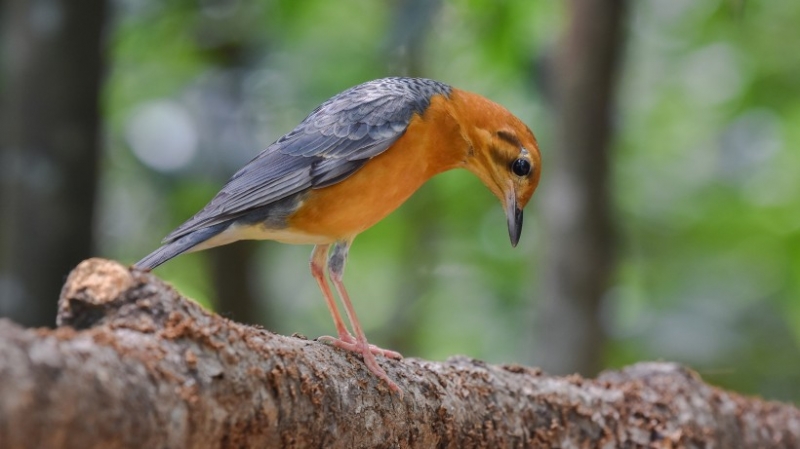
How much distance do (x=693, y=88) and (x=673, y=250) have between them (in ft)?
7.70

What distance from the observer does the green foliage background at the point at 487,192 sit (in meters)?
8.53

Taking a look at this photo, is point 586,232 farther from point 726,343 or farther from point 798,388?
point 798,388

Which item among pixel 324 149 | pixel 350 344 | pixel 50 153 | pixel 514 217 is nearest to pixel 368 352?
pixel 350 344

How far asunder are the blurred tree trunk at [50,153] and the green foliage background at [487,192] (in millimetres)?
997

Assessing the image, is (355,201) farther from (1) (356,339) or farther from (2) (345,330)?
(1) (356,339)

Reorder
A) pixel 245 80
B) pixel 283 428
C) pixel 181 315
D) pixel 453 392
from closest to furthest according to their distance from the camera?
pixel 181 315 → pixel 283 428 → pixel 453 392 → pixel 245 80

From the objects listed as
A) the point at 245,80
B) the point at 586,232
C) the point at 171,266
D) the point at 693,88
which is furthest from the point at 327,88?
the point at 693,88

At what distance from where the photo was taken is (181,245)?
14.0ft

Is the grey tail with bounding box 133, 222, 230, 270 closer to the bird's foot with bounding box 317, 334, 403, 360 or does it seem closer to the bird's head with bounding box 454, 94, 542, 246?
the bird's foot with bounding box 317, 334, 403, 360

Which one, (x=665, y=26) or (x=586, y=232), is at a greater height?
(x=665, y=26)

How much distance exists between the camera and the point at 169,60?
990 cm

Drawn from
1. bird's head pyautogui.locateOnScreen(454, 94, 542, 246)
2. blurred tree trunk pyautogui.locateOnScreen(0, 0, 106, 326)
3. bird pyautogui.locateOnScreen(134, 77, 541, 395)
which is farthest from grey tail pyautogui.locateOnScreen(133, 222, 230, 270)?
blurred tree trunk pyautogui.locateOnScreen(0, 0, 106, 326)

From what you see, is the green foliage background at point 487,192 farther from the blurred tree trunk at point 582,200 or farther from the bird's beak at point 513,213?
the bird's beak at point 513,213

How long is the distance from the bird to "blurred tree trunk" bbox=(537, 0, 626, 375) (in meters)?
2.31
